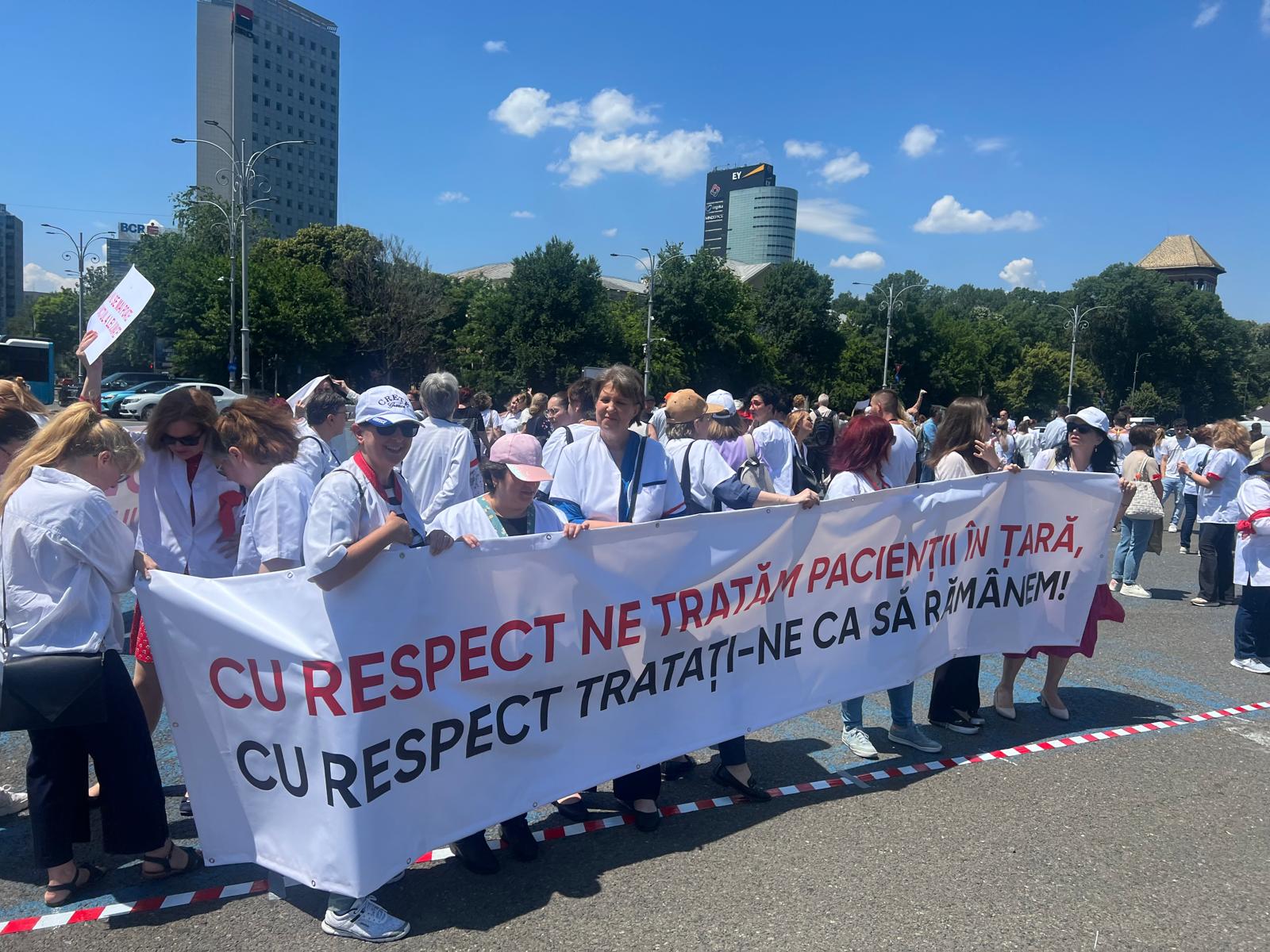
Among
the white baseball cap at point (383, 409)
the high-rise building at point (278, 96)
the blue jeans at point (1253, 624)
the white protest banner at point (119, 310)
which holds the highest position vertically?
the high-rise building at point (278, 96)

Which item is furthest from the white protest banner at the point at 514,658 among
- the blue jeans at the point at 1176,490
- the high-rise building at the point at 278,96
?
the high-rise building at the point at 278,96

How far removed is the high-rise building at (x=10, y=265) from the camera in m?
119

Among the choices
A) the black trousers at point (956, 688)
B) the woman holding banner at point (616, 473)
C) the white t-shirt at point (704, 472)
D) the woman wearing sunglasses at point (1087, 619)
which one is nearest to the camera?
the woman holding banner at point (616, 473)

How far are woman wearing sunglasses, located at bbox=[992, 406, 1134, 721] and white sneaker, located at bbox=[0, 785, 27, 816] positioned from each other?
5.04 meters

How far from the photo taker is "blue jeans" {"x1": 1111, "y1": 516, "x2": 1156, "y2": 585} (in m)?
9.44

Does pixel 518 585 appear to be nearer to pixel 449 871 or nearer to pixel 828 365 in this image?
pixel 449 871

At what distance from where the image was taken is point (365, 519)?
315 cm

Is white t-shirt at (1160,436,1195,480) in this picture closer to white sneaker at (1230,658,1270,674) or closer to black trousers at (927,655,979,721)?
white sneaker at (1230,658,1270,674)

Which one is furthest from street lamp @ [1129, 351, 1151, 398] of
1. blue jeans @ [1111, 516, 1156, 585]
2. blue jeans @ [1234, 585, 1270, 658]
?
blue jeans @ [1234, 585, 1270, 658]

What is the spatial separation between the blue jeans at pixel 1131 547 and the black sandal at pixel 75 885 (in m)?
9.21

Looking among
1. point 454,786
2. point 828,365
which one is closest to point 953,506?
point 454,786

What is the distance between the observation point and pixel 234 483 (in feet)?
13.2

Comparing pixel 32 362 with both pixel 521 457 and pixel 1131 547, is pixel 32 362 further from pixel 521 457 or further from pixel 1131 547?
pixel 521 457

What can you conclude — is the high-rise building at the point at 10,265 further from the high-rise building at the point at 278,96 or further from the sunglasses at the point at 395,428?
the sunglasses at the point at 395,428
